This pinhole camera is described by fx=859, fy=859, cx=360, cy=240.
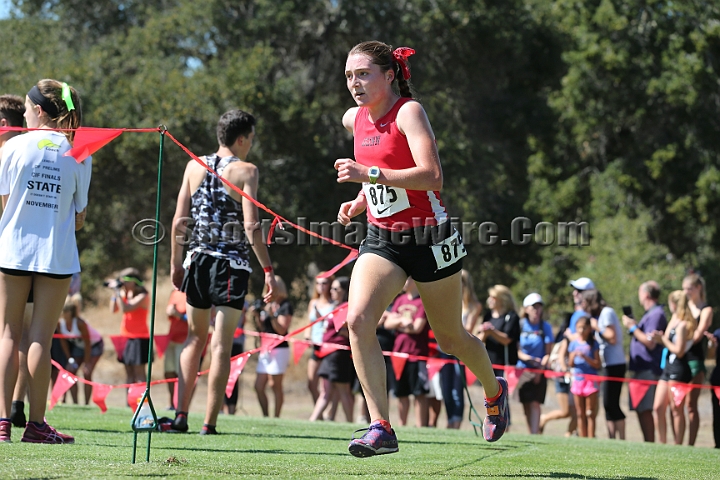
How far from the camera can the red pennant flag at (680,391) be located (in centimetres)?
972

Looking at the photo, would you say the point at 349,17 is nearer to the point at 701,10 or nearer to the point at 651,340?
the point at 701,10

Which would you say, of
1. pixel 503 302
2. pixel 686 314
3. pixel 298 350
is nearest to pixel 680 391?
pixel 686 314

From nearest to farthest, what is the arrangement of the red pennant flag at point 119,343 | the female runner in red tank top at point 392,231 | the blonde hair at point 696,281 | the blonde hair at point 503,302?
the female runner in red tank top at point 392,231, the blonde hair at point 696,281, the blonde hair at point 503,302, the red pennant flag at point 119,343

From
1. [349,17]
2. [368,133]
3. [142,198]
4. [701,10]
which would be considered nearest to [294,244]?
[142,198]

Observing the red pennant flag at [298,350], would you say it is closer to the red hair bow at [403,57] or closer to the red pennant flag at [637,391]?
the red pennant flag at [637,391]

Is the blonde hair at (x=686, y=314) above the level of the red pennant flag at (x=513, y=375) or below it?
above

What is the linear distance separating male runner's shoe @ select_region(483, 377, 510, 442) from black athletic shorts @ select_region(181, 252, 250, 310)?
2.13 meters

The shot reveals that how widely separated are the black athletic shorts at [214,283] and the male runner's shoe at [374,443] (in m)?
2.24

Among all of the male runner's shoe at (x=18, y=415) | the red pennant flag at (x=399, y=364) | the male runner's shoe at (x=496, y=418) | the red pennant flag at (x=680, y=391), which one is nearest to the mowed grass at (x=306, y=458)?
the male runner's shoe at (x=496, y=418)

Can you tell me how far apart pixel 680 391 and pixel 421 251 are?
21.2 ft

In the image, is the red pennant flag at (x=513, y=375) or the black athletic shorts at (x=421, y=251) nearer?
the black athletic shorts at (x=421, y=251)

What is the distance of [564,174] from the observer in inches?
982

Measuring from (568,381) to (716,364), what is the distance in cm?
188

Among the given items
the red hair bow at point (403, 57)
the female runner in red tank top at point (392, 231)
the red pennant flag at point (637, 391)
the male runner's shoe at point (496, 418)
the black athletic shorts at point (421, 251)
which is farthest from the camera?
the red pennant flag at point (637, 391)
